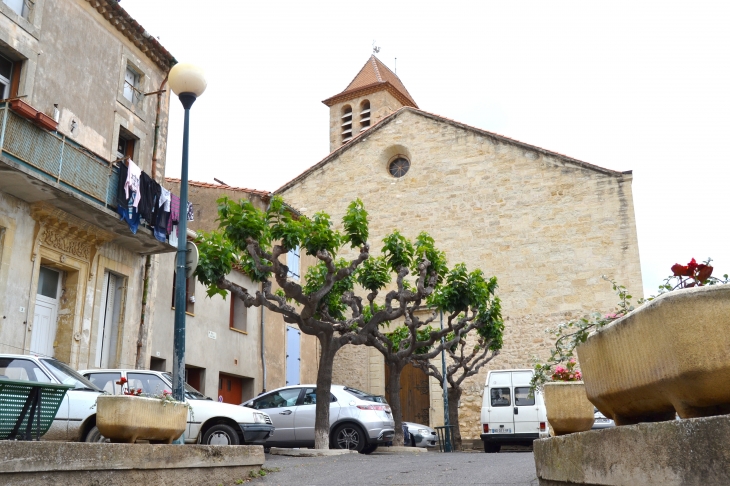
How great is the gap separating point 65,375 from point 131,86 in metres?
9.95

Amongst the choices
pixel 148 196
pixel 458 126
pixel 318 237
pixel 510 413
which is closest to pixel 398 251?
pixel 318 237

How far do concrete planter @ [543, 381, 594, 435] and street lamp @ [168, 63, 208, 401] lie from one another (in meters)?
4.37

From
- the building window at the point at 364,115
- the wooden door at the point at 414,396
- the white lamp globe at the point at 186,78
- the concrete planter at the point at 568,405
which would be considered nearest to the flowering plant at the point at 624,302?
the concrete planter at the point at 568,405

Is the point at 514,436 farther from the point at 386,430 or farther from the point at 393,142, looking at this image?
the point at 393,142

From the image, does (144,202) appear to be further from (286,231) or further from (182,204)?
(182,204)

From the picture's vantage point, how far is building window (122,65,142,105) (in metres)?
17.1

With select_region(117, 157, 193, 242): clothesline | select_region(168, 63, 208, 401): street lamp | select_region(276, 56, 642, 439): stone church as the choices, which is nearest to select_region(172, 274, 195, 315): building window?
select_region(117, 157, 193, 242): clothesline

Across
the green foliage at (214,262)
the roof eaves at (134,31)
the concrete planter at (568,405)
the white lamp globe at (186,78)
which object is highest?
the roof eaves at (134,31)

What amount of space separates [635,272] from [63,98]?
17.3 m

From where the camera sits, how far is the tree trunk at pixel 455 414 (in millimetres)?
20797

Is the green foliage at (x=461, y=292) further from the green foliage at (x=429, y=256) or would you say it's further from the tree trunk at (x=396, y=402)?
the tree trunk at (x=396, y=402)

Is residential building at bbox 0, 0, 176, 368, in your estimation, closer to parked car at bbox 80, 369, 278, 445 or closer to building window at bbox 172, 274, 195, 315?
building window at bbox 172, 274, 195, 315

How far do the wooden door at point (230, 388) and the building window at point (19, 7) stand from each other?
1040cm

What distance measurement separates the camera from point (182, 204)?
A: 31.7ft
